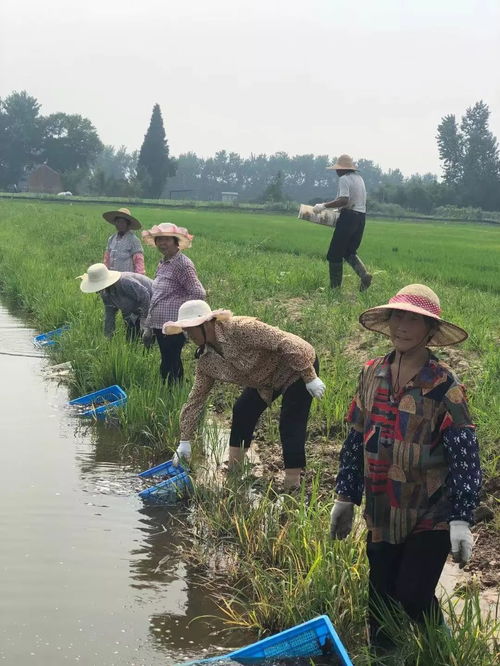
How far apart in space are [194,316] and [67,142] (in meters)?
96.0

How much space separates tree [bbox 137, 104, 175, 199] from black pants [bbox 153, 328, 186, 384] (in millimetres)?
80441

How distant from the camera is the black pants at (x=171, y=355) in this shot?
634 centimetres

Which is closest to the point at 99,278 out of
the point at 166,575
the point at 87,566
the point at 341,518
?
the point at 87,566

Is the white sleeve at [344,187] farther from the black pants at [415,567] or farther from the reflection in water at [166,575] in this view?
the black pants at [415,567]

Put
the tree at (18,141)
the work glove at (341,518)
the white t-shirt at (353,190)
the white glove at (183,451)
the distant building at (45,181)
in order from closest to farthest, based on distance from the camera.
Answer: the work glove at (341,518) < the white glove at (183,451) < the white t-shirt at (353,190) < the distant building at (45,181) < the tree at (18,141)

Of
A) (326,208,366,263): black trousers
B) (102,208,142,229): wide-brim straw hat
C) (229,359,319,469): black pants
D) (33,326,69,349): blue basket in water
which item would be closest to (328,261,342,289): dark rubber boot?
(326,208,366,263): black trousers

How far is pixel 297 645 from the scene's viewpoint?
2814 mm

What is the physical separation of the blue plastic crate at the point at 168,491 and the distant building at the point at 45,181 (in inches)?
3393

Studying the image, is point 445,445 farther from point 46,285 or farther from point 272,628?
point 46,285

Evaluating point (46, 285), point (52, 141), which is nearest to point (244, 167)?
point (52, 141)

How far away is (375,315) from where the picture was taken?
2.99m

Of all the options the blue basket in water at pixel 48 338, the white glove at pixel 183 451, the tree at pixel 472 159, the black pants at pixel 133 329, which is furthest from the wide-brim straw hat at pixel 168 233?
the tree at pixel 472 159

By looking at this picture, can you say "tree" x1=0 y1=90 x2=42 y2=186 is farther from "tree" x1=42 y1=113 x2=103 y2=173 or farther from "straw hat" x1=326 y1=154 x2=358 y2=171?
"straw hat" x1=326 y1=154 x2=358 y2=171

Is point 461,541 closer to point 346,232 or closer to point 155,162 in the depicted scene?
point 346,232
